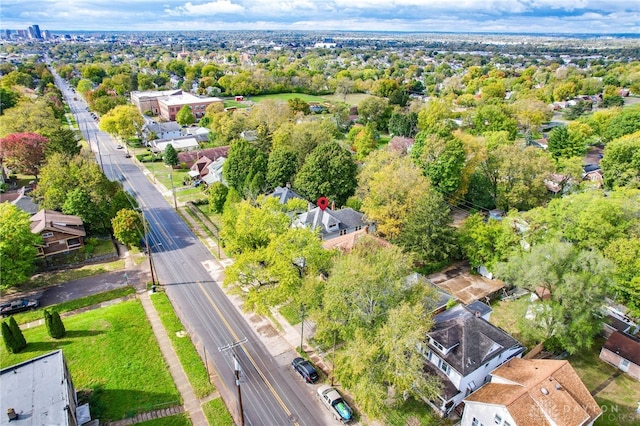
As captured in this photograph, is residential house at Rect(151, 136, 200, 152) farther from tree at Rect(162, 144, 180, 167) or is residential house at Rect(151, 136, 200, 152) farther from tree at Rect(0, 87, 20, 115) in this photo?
tree at Rect(0, 87, 20, 115)

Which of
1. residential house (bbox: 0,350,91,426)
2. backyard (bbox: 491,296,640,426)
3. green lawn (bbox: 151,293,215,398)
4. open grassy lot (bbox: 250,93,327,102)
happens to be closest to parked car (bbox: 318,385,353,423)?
green lawn (bbox: 151,293,215,398)

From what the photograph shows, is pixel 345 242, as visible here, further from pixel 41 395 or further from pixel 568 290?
pixel 41 395

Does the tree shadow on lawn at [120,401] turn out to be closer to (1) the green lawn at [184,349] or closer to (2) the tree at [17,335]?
(1) the green lawn at [184,349]

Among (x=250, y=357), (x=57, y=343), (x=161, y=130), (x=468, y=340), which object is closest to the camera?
(x=468, y=340)

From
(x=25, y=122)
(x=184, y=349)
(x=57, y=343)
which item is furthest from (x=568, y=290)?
(x=25, y=122)

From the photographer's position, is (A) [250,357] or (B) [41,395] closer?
(B) [41,395]

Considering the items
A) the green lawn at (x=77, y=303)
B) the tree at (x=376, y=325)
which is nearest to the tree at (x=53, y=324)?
the green lawn at (x=77, y=303)
